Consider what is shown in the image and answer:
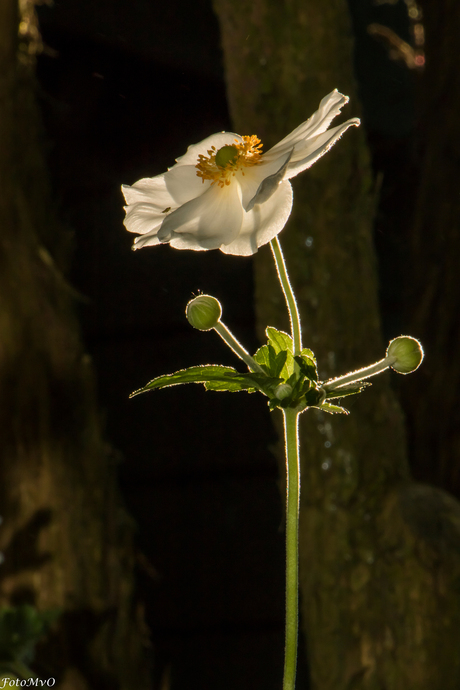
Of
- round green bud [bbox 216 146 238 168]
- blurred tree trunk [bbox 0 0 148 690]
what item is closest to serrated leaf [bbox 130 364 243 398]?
round green bud [bbox 216 146 238 168]

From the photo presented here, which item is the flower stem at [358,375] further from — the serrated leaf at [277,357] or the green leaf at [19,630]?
the green leaf at [19,630]

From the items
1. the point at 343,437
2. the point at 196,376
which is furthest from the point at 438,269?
the point at 196,376

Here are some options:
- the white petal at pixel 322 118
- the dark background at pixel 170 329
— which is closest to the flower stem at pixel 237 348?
the white petal at pixel 322 118

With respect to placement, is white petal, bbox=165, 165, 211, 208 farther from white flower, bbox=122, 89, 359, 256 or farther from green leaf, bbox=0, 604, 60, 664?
green leaf, bbox=0, 604, 60, 664

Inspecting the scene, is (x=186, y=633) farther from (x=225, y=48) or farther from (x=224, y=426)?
(x=225, y=48)

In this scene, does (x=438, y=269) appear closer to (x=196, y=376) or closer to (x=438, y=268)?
(x=438, y=268)
